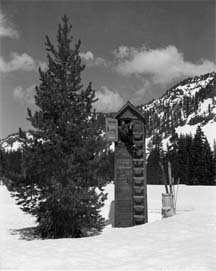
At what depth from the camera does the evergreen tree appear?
13.1m

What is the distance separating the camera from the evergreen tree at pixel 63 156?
1312 centimetres

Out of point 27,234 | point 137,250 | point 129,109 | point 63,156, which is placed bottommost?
point 27,234

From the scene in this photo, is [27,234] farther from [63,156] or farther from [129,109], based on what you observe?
[129,109]

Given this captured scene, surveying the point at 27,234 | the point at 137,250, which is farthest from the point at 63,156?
the point at 137,250

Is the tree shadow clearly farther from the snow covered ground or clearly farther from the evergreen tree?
the snow covered ground

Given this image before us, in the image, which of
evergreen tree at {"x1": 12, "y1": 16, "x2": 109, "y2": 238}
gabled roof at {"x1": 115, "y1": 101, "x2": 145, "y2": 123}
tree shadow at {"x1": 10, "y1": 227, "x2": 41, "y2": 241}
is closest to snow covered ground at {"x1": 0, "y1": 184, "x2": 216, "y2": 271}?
evergreen tree at {"x1": 12, "y1": 16, "x2": 109, "y2": 238}

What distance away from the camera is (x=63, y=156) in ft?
44.5

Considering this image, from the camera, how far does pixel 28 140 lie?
1392cm

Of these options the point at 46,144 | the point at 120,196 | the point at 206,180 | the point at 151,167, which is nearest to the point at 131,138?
the point at 120,196

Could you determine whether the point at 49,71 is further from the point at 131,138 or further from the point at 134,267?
the point at 134,267

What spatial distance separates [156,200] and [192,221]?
12871mm

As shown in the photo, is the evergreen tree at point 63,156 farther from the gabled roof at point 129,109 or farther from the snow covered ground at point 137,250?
the snow covered ground at point 137,250

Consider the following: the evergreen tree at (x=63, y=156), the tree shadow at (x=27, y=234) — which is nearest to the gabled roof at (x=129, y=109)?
the evergreen tree at (x=63, y=156)

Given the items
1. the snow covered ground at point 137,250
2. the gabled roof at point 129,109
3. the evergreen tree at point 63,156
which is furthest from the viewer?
the gabled roof at point 129,109
